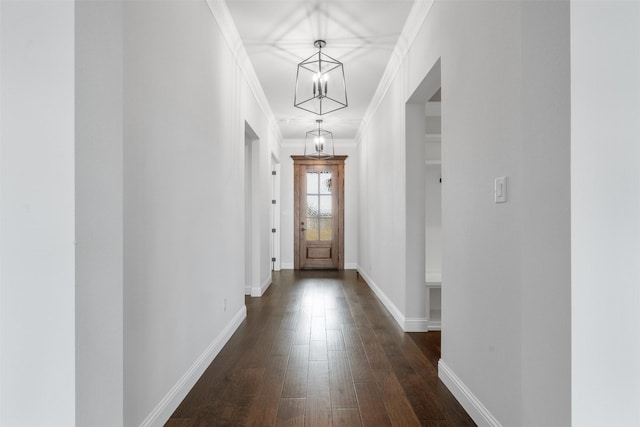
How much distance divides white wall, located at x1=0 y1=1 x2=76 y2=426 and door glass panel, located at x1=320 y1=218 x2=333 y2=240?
681 cm

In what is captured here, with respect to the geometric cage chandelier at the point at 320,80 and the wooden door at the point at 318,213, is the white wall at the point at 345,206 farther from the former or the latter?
the geometric cage chandelier at the point at 320,80

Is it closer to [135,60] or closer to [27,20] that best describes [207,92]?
[135,60]

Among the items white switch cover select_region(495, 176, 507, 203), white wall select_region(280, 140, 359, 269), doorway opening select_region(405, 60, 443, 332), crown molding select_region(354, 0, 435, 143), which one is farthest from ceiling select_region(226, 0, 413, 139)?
white wall select_region(280, 140, 359, 269)

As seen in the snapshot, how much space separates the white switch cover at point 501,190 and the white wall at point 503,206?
0.03 metres

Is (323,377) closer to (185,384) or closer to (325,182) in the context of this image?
(185,384)

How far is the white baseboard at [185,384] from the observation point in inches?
70.4

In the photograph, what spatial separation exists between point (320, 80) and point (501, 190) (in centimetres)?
215

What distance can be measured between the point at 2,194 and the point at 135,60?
104 centimetres

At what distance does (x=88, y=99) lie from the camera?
81cm

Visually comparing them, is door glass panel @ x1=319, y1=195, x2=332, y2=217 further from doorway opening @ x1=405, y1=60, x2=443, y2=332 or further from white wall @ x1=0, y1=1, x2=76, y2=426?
white wall @ x1=0, y1=1, x2=76, y2=426

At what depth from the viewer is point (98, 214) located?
851 mm

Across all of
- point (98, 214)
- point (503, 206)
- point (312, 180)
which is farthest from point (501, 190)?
point (312, 180)

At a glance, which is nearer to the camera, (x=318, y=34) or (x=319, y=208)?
(x=318, y=34)

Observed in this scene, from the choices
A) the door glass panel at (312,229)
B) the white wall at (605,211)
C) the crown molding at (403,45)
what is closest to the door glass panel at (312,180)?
the door glass panel at (312,229)
